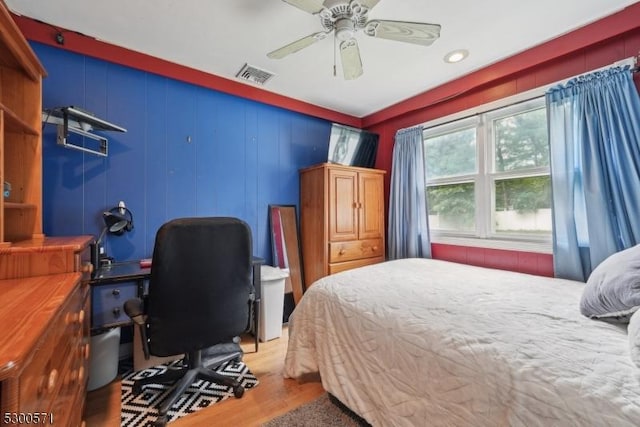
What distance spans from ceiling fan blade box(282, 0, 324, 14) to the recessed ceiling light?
1.34 metres

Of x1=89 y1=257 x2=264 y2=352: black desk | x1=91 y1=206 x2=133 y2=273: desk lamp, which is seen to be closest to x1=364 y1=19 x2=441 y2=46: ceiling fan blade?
x1=89 y1=257 x2=264 y2=352: black desk

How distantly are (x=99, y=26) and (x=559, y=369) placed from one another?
3.11m

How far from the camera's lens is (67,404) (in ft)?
3.26

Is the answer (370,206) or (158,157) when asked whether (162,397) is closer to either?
(158,157)

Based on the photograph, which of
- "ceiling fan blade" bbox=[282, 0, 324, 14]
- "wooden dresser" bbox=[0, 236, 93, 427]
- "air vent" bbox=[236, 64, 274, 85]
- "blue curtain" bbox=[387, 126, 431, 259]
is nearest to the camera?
"wooden dresser" bbox=[0, 236, 93, 427]

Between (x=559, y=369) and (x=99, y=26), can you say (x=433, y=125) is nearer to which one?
(x=559, y=369)

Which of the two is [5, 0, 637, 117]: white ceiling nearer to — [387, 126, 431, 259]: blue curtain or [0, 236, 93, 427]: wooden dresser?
[387, 126, 431, 259]: blue curtain

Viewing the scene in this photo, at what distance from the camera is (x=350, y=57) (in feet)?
5.74

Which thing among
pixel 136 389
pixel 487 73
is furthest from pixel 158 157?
pixel 487 73

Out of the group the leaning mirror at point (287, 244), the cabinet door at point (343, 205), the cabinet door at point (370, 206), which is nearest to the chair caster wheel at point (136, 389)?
the leaning mirror at point (287, 244)

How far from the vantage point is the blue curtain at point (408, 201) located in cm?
296

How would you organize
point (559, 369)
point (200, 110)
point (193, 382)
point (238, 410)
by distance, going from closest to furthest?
1. point (559, 369)
2. point (238, 410)
3. point (193, 382)
4. point (200, 110)

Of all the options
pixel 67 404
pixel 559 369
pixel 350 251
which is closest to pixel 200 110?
pixel 350 251

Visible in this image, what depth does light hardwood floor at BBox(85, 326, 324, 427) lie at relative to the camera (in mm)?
1533
